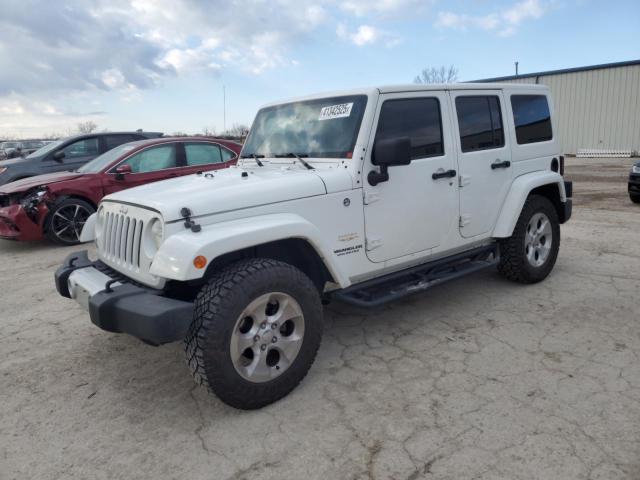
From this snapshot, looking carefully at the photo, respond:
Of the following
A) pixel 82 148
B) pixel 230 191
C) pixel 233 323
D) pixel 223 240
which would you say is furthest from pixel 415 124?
pixel 82 148

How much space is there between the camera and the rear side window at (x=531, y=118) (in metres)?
4.69

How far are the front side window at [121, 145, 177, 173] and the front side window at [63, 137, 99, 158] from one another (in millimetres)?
2107

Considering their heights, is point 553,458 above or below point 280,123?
below

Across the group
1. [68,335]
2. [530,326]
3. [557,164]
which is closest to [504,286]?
[530,326]

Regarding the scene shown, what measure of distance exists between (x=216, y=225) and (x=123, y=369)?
1455 millimetres

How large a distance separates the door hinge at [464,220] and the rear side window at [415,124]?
1.96 ft

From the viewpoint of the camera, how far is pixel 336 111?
3637 mm

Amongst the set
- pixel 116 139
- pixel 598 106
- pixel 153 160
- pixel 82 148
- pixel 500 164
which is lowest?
pixel 500 164

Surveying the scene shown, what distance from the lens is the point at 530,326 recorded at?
13.0 ft

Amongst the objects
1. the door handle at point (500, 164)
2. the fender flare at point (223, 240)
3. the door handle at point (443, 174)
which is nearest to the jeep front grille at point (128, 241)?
the fender flare at point (223, 240)

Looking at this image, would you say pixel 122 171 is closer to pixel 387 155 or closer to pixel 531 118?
pixel 387 155

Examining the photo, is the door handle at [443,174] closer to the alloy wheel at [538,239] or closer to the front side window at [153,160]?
the alloy wheel at [538,239]

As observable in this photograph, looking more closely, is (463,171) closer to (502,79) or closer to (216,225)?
(216,225)

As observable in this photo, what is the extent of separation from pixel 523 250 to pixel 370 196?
207 cm
